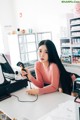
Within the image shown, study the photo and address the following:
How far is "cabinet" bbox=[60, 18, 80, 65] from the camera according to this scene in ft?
8.45

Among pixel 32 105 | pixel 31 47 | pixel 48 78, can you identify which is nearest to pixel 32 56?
pixel 31 47

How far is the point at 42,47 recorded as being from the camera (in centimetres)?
129

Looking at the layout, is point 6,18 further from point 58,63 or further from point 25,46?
point 58,63

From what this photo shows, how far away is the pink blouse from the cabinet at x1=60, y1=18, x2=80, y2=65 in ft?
4.53

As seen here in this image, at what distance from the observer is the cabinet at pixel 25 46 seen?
11.1ft

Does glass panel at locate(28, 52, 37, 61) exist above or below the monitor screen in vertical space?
below

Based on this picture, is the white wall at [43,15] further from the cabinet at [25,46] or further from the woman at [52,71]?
the woman at [52,71]

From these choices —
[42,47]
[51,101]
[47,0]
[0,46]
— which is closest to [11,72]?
[42,47]

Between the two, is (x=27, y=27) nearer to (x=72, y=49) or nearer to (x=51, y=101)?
(x=72, y=49)

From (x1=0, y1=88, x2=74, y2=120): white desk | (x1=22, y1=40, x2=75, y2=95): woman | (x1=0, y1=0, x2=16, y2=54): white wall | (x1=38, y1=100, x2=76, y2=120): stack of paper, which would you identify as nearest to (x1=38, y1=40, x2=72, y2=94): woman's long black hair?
(x1=22, y1=40, x2=75, y2=95): woman

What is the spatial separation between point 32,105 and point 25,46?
9.35 ft

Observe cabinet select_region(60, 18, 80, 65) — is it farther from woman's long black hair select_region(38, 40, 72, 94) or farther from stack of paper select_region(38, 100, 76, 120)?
stack of paper select_region(38, 100, 76, 120)

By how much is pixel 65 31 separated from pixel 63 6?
545 mm

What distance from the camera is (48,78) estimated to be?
1353 millimetres
